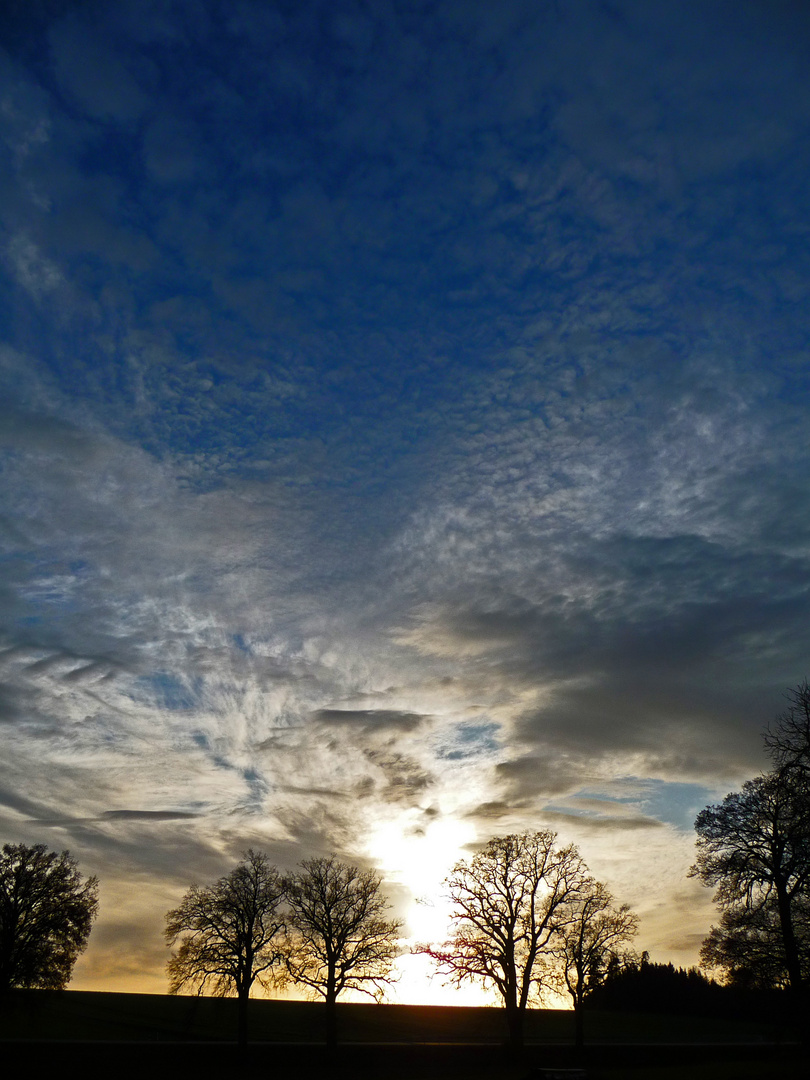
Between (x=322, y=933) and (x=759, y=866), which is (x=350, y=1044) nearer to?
(x=322, y=933)

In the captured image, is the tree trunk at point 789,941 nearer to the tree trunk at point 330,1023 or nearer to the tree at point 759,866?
the tree at point 759,866

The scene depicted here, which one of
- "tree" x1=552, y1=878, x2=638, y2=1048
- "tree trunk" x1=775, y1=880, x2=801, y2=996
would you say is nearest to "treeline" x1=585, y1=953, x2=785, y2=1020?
"tree" x1=552, y1=878, x2=638, y2=1048

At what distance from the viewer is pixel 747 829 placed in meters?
31.8

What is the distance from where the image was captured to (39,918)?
5253cm

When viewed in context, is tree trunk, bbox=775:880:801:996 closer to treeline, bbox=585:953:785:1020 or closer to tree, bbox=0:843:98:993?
tree, bbox=0:843:98:993

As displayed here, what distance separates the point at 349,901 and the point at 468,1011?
194 feet

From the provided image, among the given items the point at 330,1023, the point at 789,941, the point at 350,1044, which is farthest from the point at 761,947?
the point at 350,1044

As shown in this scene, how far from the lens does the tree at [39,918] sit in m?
50.8

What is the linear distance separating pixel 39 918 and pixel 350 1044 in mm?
27739

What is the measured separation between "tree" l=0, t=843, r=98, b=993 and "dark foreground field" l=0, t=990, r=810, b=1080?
2.72 meters

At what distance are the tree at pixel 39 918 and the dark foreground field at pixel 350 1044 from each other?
2722 mm

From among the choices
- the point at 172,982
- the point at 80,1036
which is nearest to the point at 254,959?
the point at 172,982

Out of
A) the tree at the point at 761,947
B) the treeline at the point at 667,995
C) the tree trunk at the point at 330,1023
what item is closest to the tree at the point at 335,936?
the tree trunk at the point at 330,1023

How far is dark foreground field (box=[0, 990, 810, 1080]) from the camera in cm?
4256
